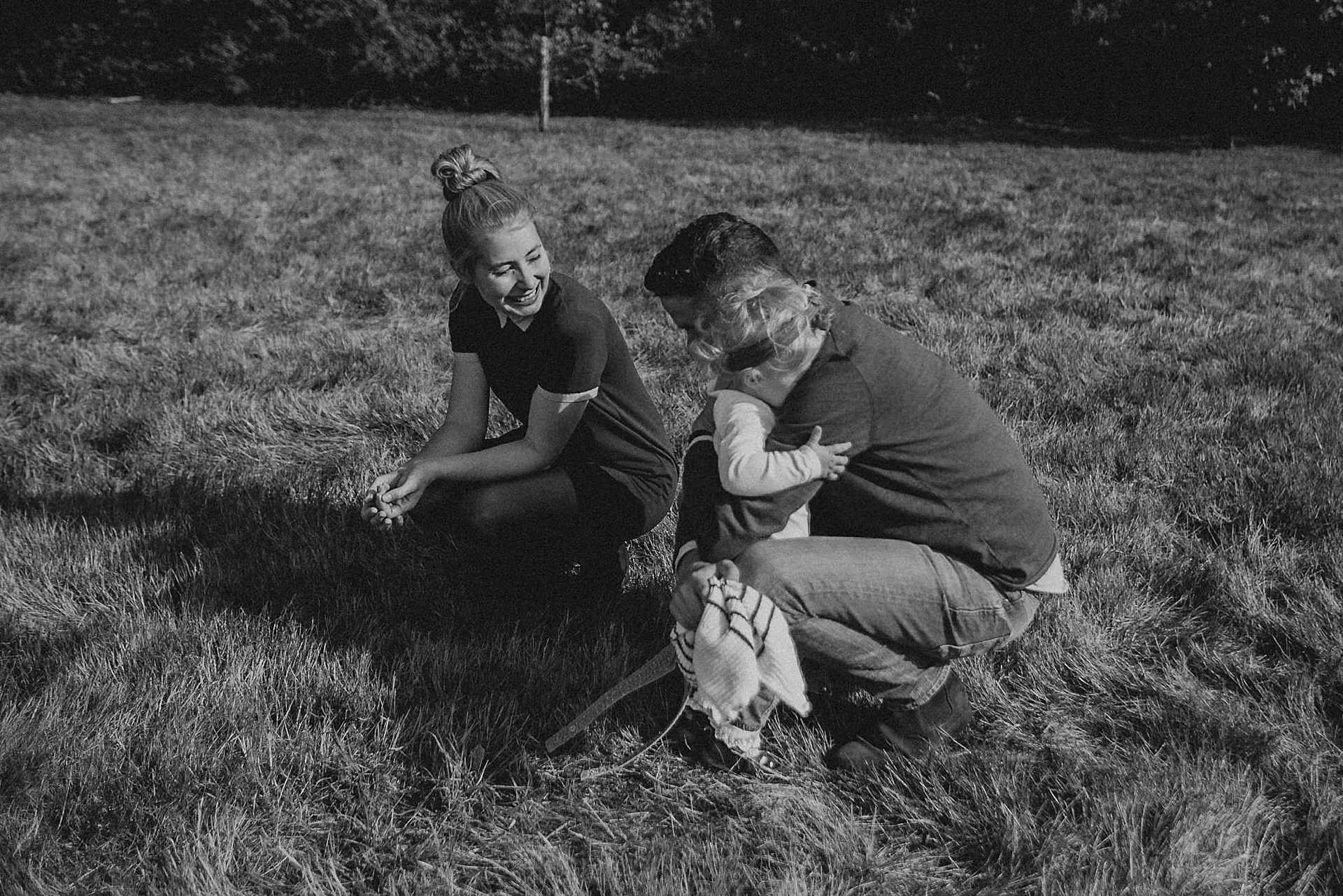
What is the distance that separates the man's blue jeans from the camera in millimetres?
1764

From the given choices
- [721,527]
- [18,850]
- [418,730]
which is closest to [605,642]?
[418,730]

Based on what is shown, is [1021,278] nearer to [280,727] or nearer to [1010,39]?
[280,727]

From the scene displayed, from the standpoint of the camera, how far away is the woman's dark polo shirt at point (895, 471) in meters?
1.71

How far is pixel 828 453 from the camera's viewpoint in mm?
1692

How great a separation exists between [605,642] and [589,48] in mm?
20458

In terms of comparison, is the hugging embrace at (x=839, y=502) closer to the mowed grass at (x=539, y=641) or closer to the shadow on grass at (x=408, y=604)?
the mowed grass at (x=539, y=641)

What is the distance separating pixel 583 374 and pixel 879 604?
0.98 meters

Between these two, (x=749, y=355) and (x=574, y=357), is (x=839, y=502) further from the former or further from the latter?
(x=574, y=357)

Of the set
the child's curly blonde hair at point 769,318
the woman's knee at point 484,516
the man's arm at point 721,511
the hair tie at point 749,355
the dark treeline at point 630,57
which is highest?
the dark treeline at point 630,57

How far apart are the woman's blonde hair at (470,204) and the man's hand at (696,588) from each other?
0.98 meters

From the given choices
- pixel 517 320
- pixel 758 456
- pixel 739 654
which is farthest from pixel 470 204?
pixel 739 654

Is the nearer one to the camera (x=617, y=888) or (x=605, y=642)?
(x=617, y=888)

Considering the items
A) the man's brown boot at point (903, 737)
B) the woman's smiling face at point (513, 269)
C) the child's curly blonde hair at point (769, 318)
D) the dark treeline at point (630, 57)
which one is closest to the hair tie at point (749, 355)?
the child's curly blonde hair at point (769, 318)

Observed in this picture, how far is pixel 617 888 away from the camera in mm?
1606
